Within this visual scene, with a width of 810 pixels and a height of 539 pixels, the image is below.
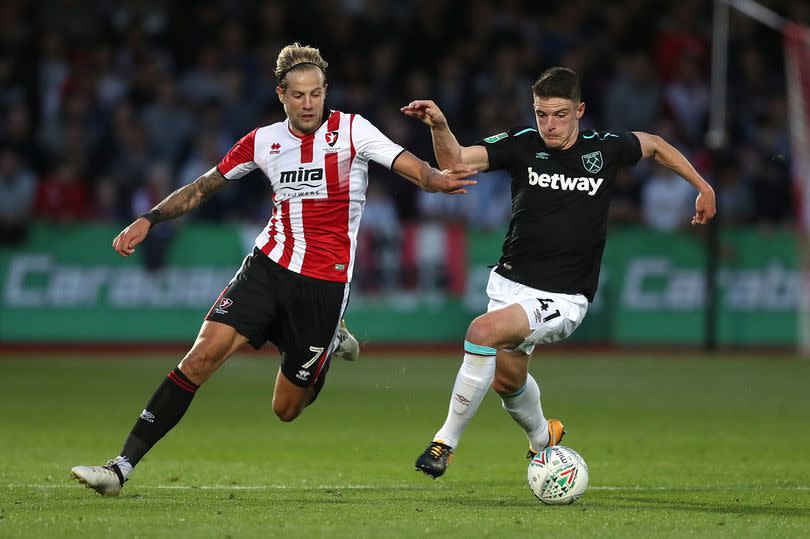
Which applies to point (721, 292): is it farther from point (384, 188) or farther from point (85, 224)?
point (85, 224)

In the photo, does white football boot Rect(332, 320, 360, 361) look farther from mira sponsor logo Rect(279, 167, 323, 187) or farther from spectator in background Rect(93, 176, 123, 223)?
spectator in background Rect(93, 176, 123, 223)

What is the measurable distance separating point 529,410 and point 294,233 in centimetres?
175

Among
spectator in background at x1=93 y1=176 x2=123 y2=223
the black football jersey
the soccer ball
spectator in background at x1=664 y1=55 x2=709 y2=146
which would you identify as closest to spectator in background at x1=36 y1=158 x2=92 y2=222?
spectator in background at x1=93 y1=176 x2=123 y2=223

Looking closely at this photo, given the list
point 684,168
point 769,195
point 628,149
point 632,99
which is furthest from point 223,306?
point 769,195

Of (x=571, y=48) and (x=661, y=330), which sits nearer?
(x=661, y=330)

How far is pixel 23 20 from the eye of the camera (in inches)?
741

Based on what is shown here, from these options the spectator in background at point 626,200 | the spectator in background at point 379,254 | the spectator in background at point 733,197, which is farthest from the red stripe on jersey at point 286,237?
the spectator in background at point 733,197

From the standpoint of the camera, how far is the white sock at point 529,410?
8.00 meters

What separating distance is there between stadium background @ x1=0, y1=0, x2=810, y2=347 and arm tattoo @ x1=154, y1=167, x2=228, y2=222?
359 inches

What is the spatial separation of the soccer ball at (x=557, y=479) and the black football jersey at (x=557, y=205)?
113 centimetres

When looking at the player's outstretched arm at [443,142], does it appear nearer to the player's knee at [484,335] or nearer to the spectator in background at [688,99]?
the player's knee at [484,335]

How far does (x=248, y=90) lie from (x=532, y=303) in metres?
11.4

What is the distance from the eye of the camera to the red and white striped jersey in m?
7.50

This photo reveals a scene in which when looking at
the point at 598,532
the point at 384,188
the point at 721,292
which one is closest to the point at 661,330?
the point at 721,292
